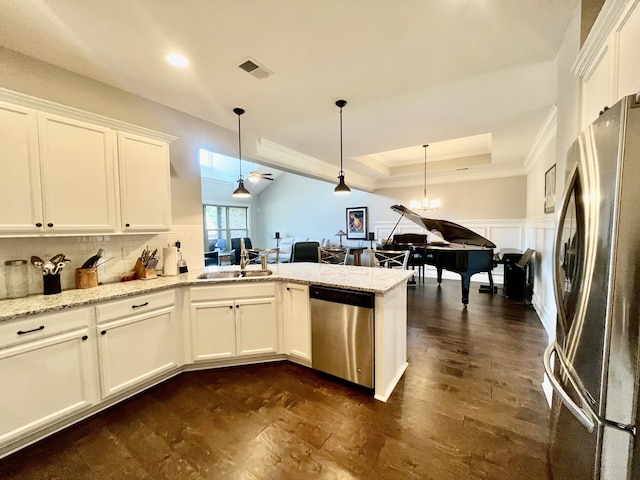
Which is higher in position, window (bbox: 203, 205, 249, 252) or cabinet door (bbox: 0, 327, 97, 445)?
window (bbox: 203, 205, 249, 252)

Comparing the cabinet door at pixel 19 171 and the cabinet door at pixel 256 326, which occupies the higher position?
the cabinet door at pixel 19 171

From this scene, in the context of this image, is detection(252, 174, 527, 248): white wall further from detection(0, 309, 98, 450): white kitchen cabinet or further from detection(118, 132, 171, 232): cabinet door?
detection(0, 309, 98, 450): white kitchen cabinet

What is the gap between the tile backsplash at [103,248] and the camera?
2.04 meters

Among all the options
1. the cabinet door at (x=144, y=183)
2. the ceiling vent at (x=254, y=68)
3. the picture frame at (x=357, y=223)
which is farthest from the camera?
the picture frame at (x=357, y=223)

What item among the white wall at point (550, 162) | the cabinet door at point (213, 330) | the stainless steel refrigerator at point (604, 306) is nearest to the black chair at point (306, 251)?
the cabinet door at point (213, 330)

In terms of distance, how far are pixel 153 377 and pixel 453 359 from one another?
288cm

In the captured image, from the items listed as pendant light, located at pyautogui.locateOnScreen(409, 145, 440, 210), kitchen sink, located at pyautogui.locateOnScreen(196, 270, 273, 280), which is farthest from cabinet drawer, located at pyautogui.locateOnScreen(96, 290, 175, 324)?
pendant light, located at pyautogui.locateOnScreen(409, 145, 440, 210)

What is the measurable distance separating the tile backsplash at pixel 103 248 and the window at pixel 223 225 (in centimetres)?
664

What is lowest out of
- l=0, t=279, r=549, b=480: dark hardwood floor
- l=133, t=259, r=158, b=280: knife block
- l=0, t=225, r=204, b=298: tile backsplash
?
l=0, t=279, r=549, b=480: dark hardwood floor

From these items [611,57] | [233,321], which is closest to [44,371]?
[233,321]

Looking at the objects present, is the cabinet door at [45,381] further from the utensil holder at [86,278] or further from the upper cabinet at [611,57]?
the upper cabinet at [611,57]

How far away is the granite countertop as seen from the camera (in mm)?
1766

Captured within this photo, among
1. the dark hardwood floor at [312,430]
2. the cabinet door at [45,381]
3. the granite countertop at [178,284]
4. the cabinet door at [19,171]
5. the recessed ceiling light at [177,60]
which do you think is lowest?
the dark hardwood floor at [312,430]

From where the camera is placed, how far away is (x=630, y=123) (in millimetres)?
828
